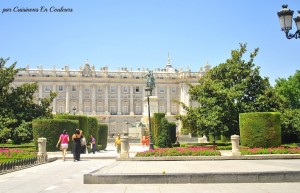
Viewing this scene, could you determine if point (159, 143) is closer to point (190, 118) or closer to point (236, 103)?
point (190, 118)

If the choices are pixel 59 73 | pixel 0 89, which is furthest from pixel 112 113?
pixel 0 89

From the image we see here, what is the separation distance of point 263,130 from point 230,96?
21.7 ft

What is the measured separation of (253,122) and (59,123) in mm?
12699

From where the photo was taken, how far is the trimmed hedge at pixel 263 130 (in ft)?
91.2

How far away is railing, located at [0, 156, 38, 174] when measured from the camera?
14413 mm

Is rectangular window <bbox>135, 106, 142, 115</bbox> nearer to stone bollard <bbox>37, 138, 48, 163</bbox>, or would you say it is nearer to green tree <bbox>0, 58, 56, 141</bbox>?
green tree <bbox>0, 58, 56, 141</bbox>

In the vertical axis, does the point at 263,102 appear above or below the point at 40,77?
below

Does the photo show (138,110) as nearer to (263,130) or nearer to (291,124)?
(291,124)

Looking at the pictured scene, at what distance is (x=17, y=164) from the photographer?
15.9 m

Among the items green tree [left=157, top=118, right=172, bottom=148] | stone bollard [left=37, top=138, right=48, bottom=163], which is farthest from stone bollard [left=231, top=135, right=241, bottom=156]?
green tree [left=157, top=118, right=172, bottom=148]

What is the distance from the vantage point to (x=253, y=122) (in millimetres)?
28250

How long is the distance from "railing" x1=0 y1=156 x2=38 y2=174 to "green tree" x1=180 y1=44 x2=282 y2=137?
1801 centimetres

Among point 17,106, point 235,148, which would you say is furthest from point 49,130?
point 235,148

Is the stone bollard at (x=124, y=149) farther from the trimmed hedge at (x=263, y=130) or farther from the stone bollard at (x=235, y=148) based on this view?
the trimmed hedge at (x=263, y=130)
